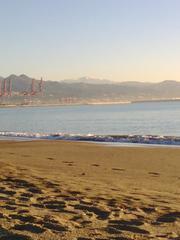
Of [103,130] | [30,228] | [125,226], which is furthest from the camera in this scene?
[103,130]

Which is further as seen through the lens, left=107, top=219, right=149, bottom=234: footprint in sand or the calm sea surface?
the calm sea surface

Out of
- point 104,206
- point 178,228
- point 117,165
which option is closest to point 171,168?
point 117,165

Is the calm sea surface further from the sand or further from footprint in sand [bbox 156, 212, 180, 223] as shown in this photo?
footprint in sand [bbox 156, 212, 180, 223]


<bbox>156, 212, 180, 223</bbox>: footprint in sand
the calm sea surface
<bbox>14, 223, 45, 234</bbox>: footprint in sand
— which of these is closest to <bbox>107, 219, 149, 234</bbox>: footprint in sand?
<bbox>156, 212, 180, 223</bbox>: footprint in sand

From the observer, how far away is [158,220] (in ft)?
23.4

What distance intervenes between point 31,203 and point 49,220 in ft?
4.44

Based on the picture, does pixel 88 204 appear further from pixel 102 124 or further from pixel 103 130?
pixel 102 124

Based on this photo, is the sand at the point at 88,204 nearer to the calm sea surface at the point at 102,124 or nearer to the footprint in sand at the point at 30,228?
the footprint in sand at the point at 30,228

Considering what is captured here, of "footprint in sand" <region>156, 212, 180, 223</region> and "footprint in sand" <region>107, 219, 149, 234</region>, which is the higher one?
"footprint in sand" <region>107, 219, 149, 234</region>

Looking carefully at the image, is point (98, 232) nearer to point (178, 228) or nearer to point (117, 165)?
point (178, 228)

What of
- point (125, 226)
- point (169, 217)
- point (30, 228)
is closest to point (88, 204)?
point (169, 217)

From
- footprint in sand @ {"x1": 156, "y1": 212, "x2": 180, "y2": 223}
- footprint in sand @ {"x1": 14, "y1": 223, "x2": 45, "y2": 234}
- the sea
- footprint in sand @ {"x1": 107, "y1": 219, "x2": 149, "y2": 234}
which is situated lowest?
the sea

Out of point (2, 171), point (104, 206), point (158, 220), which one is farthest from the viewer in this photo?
point (2, 171)

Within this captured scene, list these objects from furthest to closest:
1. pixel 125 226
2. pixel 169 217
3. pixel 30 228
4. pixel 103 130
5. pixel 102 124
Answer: pixel 102 124 < pixel 103 130 < pixel 169 217 < pixel 125 226 < pixel 30 228
